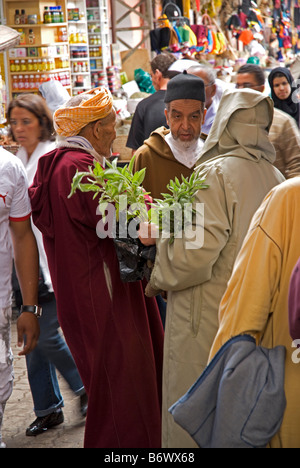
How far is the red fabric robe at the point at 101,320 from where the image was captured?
333cm

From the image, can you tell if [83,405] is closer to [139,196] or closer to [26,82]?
[139,196]

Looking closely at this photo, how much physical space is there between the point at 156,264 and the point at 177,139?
1175 mm

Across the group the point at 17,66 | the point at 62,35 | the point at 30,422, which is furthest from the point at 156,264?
the point at 62,35

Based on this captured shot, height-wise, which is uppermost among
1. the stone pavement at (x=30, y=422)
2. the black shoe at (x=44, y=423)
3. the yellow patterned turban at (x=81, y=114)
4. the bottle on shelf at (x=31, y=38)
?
the bottle on shelf at (x=31, y=38)

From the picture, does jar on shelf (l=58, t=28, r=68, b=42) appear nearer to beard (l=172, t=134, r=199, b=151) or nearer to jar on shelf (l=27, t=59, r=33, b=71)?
jar on shelf (l=27, t=59, r=33, b=71)

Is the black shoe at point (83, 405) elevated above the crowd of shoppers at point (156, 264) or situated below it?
below

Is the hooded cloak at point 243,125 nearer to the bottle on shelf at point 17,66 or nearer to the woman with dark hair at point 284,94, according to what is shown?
the woman with dark hair at point 284,94

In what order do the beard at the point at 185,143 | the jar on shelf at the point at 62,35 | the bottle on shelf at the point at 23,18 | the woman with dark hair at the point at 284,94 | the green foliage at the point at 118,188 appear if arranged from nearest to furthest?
the green foliage at the point at 118,188 < the beard at the point at 185,143 < the woman with dark hair at the point at 284,94 < the bottle on shelf at the point at 23,18 < the jar on shelf at the point at 62,35

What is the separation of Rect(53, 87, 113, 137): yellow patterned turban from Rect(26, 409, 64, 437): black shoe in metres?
1.80

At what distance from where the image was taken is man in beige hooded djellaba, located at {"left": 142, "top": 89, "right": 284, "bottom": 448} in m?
2.72

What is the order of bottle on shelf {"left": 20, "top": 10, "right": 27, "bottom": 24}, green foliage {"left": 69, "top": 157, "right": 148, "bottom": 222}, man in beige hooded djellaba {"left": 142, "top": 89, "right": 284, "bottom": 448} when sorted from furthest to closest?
bottle on shelf {"left": 20, "top": 10, "right": 27, "bottom": 24}, green foliage {"left": 69, "top": 157, "right": 148, "bottom": 222}, man in beige hooded djellaba {"left": 142, "top": 89, "right": 284, "bottom": 448}

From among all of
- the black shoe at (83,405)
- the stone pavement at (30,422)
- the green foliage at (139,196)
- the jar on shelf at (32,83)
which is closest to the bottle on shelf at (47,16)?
the jar on shelf at (32,83)

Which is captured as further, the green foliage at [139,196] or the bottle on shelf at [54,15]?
the bottle on shelf at [54,15]

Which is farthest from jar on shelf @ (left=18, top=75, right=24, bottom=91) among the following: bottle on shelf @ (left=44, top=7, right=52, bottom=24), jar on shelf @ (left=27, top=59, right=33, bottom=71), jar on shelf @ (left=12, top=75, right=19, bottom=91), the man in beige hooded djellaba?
the man in beige hooded djellaba
